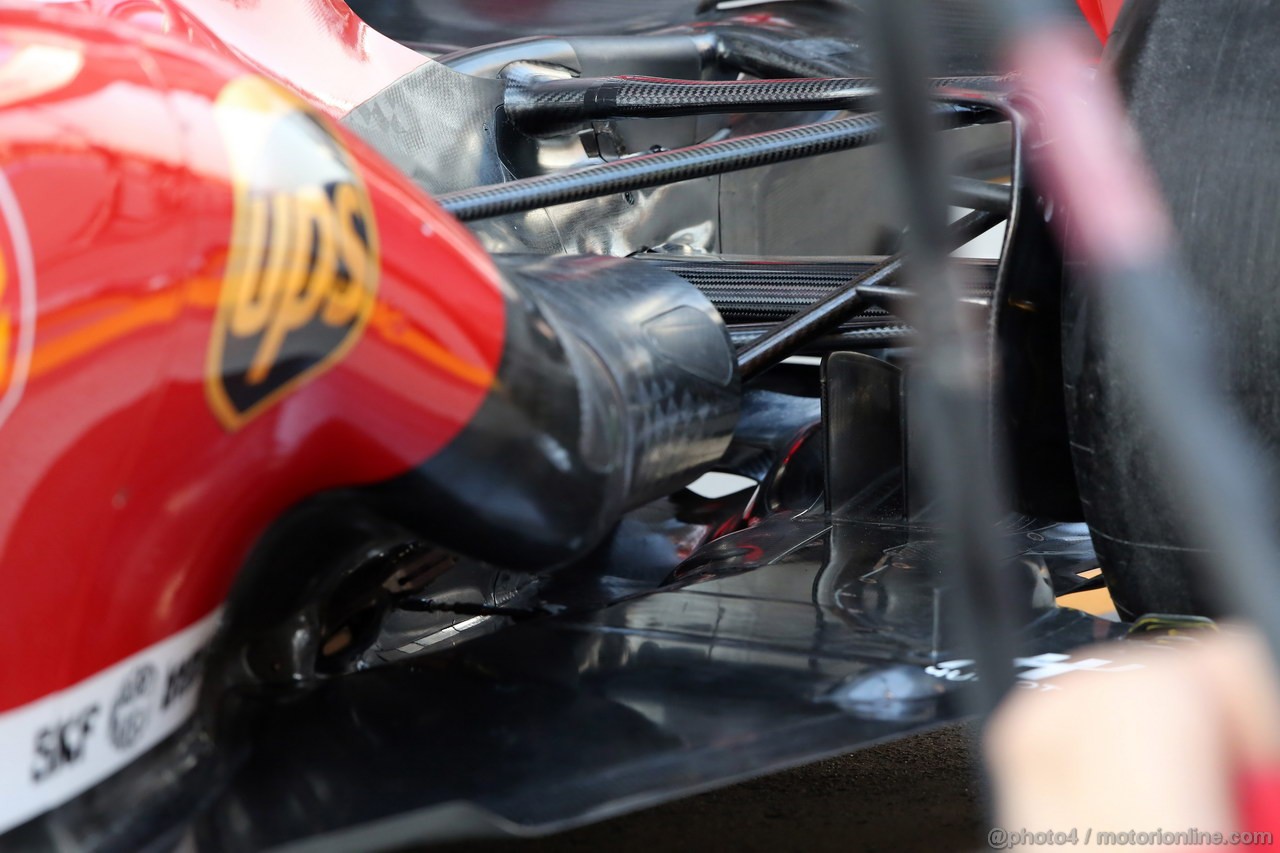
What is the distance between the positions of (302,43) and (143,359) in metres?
1.03

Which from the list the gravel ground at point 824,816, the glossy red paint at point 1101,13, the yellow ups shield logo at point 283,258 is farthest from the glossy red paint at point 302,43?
the glossy red paint at point 1101,13

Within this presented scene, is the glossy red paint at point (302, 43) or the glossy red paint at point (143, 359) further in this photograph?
the glossy red paint at point (302, 43)

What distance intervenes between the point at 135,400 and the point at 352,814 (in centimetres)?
31

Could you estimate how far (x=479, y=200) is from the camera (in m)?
1.37

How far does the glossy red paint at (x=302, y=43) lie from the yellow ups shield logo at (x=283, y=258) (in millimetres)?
625

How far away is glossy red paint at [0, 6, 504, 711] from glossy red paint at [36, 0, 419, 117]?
644mm

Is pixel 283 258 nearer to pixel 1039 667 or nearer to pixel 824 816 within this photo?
pixel 1039 667

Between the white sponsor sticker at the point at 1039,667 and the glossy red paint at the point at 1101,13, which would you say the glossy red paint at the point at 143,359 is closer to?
the white sponsor sticker at the point at 1039,667

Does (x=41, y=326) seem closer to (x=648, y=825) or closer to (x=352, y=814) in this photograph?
(x=352, y=814)

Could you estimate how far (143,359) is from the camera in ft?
2.60

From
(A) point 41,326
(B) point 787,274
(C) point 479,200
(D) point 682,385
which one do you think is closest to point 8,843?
(A) point 41,326

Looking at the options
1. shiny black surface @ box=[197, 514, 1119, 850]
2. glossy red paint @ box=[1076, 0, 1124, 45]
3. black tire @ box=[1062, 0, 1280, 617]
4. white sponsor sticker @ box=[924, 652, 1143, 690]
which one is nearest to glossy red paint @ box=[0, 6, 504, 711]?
shiny black surface @ box=[197, 514, 1119, 850]

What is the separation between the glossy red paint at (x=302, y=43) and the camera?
1.53 metres

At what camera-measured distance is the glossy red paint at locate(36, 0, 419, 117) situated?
1.53 metres
